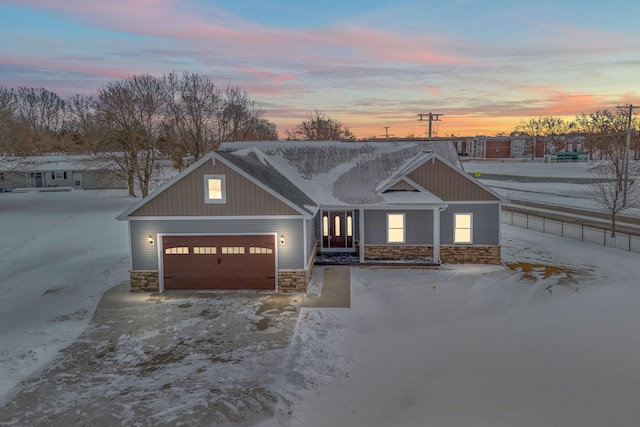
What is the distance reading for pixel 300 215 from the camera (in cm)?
1758

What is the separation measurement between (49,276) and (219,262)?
7.82 meters

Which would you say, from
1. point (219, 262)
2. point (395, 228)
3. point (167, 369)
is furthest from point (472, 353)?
point (395, 228)

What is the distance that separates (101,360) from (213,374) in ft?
10.1

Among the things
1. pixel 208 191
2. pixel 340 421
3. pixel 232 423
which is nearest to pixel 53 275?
pixel 208 191

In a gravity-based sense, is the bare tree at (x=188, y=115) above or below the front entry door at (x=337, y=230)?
above

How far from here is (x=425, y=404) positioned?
9.80m

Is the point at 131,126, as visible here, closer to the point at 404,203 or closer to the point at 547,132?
the point at 404,203

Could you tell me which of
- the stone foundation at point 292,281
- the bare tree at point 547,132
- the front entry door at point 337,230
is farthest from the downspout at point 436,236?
the bare tree at point 547,132

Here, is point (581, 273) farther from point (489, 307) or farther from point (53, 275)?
point (53, 275)

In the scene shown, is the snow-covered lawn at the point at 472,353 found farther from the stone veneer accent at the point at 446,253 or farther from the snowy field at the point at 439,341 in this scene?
the stone veneer accent at the point at 446,253

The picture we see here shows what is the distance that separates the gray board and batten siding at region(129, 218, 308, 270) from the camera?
1780cm

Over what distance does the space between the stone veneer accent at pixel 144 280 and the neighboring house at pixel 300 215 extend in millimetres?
37

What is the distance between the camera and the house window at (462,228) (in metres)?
21.8

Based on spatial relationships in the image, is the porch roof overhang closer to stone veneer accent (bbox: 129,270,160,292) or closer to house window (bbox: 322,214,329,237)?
house window (bbox: 322,214,329,237)
